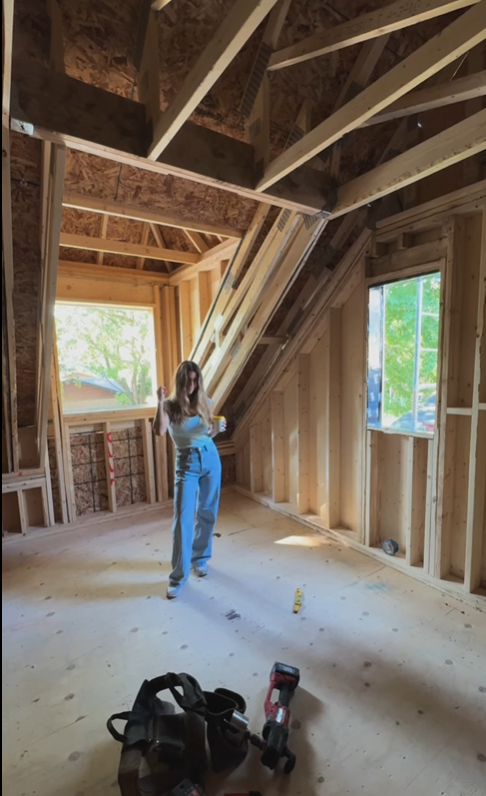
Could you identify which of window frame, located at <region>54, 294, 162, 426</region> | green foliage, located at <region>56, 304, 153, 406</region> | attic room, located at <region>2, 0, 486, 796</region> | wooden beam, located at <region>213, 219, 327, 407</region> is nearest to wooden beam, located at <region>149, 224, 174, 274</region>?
attic room, located at <region>2, 0, 486, 796</region>

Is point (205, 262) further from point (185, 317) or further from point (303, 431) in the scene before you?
point (303, 431)

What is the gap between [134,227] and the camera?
144 inches

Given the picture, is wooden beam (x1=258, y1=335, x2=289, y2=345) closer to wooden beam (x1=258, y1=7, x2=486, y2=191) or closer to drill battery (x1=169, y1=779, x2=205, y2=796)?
wooden beam (x1=258, y1=7, x2=486, y2=191)

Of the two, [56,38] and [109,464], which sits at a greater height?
[56,38]

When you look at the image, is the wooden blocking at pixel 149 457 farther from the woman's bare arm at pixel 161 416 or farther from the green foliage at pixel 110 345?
the woman's bare arm at pixel 161 416

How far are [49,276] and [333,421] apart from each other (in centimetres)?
235

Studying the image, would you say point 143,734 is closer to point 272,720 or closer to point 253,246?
point 272,720

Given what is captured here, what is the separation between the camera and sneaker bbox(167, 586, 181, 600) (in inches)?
105

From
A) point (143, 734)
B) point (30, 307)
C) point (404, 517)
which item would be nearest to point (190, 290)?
point (30, 307)

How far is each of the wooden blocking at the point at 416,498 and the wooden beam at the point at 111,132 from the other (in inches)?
74.6

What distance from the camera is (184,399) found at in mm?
2828

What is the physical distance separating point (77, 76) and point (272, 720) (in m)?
2.93

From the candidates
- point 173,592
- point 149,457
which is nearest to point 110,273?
point 149,457

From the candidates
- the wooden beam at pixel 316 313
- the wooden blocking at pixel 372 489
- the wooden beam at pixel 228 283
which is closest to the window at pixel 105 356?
the wooden beam at pixel 228 283
